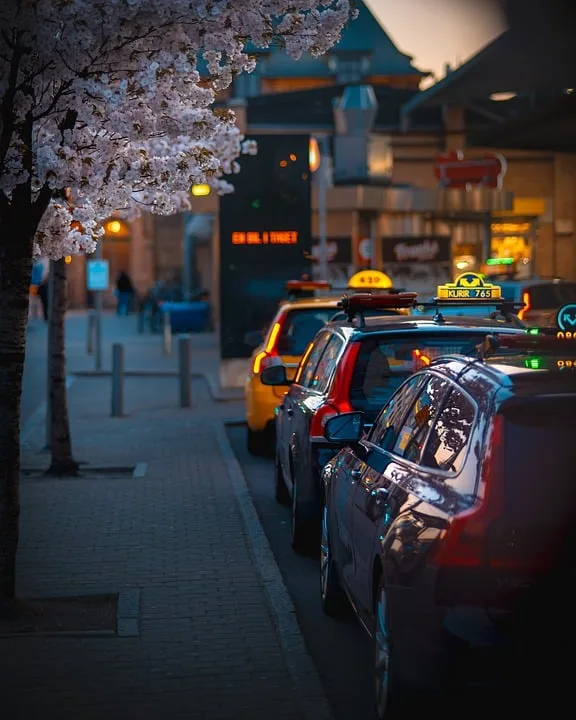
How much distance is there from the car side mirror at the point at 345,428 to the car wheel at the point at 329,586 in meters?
0.65

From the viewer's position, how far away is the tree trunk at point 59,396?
1355cm

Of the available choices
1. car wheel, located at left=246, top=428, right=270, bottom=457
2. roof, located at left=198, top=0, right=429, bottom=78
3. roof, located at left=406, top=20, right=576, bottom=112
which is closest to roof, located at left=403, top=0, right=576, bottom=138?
roof, located at left=406, top=20, right=576, bottom=112

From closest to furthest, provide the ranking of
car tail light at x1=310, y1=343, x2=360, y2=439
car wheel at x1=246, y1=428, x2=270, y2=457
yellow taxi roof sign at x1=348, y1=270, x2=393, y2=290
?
car tail light at x1=310, y1=343, x2=360, y2=439
car wheel at x1=246, y1=428, x2=270, y2=457
yellow taxi roof sign at x1=348, y1=270, x2=393, y2=290

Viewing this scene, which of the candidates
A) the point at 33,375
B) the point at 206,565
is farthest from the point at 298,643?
the point at 33,375

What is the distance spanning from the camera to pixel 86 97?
25.8ft

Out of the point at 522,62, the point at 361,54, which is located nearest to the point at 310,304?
the point at 522,62

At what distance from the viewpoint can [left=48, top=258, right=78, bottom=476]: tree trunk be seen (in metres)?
13.6

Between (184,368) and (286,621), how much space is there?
13074 millimetres

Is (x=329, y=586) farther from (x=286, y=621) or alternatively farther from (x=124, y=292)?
(x=124, y=292)

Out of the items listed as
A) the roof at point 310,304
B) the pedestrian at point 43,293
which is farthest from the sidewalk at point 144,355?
the roof at point 310,304

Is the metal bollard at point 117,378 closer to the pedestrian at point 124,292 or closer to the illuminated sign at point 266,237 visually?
the illuminated sign at point 266,237

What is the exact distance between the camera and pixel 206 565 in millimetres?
9195

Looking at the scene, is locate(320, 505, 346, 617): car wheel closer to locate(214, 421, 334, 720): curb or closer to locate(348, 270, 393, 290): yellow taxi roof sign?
locate(214, 421, 334, 720): curb

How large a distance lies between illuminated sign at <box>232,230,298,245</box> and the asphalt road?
11.7 meters
